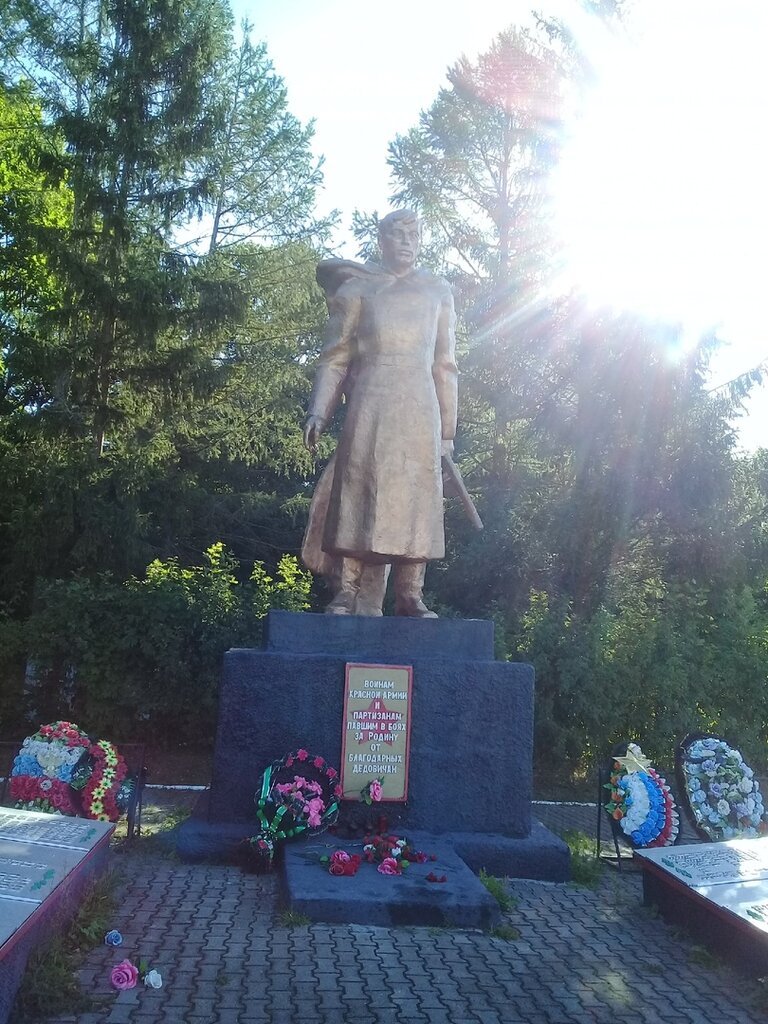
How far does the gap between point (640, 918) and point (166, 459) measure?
392 inches

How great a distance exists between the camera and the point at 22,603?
484 inches

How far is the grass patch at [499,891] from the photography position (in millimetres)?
4504

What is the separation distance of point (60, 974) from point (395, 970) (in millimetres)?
1170

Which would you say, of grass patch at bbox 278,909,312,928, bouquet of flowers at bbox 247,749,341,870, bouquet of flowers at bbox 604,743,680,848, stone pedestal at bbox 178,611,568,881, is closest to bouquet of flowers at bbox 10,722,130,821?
stone pedestal at bbox 178,611,568,881

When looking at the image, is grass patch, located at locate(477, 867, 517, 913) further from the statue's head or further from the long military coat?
the statue's head

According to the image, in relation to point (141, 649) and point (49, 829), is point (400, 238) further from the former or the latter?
point (141, 649)

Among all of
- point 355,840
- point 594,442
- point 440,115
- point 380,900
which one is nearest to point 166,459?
point 594,442

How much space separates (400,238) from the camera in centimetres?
583

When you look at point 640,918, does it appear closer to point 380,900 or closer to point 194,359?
point 380,900

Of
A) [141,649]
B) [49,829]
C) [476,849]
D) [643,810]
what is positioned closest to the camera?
[49,829]

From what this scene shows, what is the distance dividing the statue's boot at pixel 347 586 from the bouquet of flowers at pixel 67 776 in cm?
149

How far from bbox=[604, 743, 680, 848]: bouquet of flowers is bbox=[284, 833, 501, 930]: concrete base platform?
126 centimetres

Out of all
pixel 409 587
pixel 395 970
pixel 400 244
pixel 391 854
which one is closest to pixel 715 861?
pixel 391 854

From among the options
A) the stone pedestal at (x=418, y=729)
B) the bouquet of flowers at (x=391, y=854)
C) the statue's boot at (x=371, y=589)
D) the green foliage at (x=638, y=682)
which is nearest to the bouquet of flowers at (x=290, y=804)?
the stone pedestal at (x=418, y=729)
